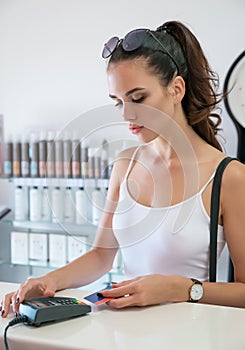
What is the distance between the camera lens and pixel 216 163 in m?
1.13

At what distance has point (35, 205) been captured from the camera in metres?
2.59

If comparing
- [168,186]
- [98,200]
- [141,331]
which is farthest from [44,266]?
[141,331]

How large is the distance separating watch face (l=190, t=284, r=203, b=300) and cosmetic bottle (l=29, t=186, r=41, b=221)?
170 cm

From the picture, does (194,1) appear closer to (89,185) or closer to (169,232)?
(89,185)

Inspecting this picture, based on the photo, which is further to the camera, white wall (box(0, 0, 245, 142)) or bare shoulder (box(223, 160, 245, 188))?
white wall (box(0, 0, 245, 142))

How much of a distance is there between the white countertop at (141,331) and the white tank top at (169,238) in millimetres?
236

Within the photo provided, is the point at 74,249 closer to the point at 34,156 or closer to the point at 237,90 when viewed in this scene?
the point at 34,156

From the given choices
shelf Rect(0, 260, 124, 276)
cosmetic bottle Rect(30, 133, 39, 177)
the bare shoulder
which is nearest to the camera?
the bare shoulder

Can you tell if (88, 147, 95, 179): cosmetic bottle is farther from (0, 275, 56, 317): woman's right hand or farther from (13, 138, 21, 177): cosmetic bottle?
(0, 275, 56, 317): woman's right hand

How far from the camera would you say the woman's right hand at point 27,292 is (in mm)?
858

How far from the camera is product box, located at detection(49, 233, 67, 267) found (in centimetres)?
256

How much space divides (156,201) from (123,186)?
101 mm

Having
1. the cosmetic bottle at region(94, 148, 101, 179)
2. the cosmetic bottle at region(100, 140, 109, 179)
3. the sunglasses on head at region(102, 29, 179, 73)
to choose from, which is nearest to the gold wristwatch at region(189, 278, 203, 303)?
the sunglasses on head at region(102, 29, 179, 73)

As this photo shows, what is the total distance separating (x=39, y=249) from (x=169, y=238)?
5.39 feet
